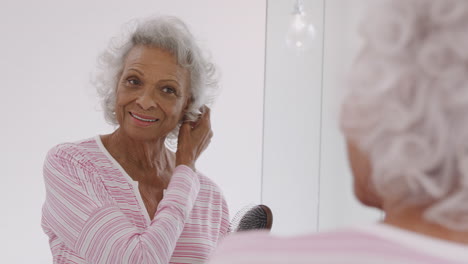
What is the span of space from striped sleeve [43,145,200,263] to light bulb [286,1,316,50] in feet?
3.06

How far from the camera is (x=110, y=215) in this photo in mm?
1551

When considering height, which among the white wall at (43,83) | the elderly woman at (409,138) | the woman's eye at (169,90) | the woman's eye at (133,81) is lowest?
the white wall at (43,83)

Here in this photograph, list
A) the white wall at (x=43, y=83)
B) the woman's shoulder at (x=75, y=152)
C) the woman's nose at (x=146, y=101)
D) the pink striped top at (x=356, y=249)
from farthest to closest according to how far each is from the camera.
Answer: the white wall at (x=43, y=83) < the woman's nose at (x=146, y=101) < the woman's shoulder at (x=75, y=152) < the pink striped top at (x=356, y=249)

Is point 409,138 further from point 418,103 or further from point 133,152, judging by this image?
point 133,152

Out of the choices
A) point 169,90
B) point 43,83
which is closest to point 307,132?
point 169,90

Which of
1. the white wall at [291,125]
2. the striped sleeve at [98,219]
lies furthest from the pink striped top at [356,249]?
the white wall at [291,125]

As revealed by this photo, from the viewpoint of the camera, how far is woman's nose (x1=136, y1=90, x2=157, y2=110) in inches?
69.7

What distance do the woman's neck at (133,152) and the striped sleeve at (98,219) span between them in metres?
0.14

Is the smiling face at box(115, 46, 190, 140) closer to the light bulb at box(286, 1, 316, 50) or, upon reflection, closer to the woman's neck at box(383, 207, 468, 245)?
the light bulb at box(286, 1, 316, 50)

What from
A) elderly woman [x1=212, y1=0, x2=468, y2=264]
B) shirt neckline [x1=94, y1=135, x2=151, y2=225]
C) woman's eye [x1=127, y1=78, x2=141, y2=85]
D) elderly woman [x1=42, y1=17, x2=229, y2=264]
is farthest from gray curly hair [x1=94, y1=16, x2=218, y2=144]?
elderly woman [x1=212, y1=0, x2=468, y2=264]

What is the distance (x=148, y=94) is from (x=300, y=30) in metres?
0.84

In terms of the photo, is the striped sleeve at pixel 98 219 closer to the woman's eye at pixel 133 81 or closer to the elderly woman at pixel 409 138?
the woman's eye at pixel 133 81

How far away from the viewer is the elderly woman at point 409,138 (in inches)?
24.6

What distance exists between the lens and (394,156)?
0.65 metres
